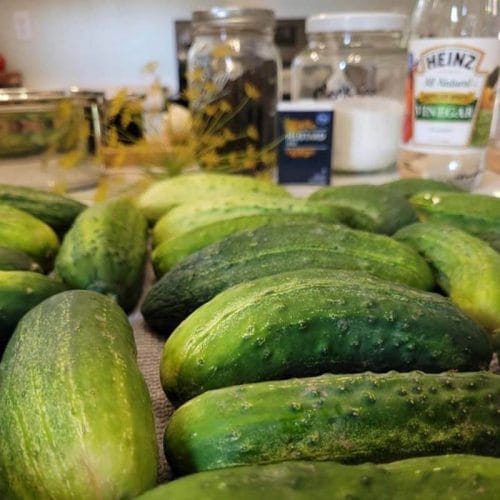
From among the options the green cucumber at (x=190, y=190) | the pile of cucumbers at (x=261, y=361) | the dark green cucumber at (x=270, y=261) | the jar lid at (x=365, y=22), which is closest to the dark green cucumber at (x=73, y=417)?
the pile of cucumbers at (x=261, y=361)

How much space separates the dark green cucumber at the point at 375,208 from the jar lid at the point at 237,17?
609mm

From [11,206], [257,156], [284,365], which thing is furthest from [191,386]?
[257,156]

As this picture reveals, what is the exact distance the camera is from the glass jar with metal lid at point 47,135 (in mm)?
1217

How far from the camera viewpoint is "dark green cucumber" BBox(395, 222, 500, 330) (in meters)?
0.64

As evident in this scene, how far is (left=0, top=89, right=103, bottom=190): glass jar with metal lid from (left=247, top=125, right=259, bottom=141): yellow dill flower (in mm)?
345

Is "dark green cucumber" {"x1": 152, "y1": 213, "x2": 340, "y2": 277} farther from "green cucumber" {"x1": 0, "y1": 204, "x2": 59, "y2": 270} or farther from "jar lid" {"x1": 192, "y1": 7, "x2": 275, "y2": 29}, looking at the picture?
"jar lid" {"x1": 192, "y1": 7, "x2": 275, "y2": 29}

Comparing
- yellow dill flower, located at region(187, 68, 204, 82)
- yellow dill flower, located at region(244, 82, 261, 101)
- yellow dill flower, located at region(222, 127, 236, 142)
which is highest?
yellow dill flower, located at region(187, 68, 204, 82)

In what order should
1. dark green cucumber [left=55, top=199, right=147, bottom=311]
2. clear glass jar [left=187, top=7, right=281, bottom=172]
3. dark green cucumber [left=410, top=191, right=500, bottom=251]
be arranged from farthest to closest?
clear glass jar [left=187, top=7, right=281, bottom=172] < dark green cucumber [left=410, top=191, right=500, bottom=251] < dark green cucumber [left=55, top=199, right=147, bottom=311]

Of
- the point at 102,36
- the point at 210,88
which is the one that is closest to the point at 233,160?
the point at 210,88

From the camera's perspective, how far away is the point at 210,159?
50.1 inches

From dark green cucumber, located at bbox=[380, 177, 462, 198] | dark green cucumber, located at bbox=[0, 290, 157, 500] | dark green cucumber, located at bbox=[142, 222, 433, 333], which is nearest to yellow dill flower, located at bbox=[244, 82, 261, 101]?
dark green cucumber, located at bbox=[380, 177, 462, 198]

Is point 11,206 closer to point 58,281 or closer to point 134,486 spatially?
point 58,281

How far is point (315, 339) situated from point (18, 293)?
334 mm

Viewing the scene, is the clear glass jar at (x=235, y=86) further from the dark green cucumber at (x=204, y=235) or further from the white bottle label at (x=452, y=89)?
the dark green cucumber at (x=204, y=235)
